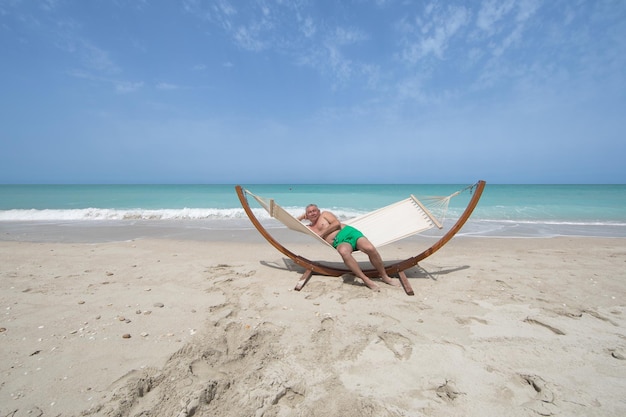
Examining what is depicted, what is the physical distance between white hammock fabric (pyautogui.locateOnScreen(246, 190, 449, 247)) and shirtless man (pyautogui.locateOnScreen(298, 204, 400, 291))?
8.2 inches

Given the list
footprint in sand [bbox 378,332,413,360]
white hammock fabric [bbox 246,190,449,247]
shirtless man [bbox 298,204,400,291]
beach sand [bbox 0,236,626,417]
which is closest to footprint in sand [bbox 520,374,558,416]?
beach sand [bbox 0,236,626,417]

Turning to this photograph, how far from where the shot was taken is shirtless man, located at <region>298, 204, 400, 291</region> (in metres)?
3.61

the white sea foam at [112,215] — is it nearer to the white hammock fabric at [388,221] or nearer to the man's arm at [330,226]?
the white hammock fabric at [388,221]

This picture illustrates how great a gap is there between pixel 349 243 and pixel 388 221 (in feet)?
3.19

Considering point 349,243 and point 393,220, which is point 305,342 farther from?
point 393,220

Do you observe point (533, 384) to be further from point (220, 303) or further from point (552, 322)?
point (220, 303)

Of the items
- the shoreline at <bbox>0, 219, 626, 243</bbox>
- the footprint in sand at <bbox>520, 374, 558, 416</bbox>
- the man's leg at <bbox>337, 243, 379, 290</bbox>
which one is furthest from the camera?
the shoreline at <bbox>0, 219, 626, 243</bbox>

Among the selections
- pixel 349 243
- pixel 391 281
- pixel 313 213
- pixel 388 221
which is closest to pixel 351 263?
pixel 349 243

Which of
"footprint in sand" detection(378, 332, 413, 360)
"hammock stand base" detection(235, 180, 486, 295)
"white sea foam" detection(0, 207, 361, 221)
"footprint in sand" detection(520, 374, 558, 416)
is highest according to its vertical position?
"hammock stand base" detection(235, 180, 486, 295)

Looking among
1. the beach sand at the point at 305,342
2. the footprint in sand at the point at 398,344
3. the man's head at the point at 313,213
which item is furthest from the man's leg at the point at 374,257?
the footprint in sand at the point at 398,344

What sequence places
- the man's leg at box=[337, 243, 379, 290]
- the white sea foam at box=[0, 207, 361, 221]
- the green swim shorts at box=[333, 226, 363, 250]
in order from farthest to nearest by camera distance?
the white sea foam at box=[0, 207, 361, 221], the green swim shorts at box=[333, 226, 363, 250], the man's leg at box=[337, 243, 379, 290]

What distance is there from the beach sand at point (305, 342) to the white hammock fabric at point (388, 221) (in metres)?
0.65

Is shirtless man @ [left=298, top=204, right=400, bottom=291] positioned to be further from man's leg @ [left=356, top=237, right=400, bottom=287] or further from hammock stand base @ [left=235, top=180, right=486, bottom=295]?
hammock stand base @ [left=235, top=180, right=486, bottom=295]

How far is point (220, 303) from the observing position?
312 centimetres
